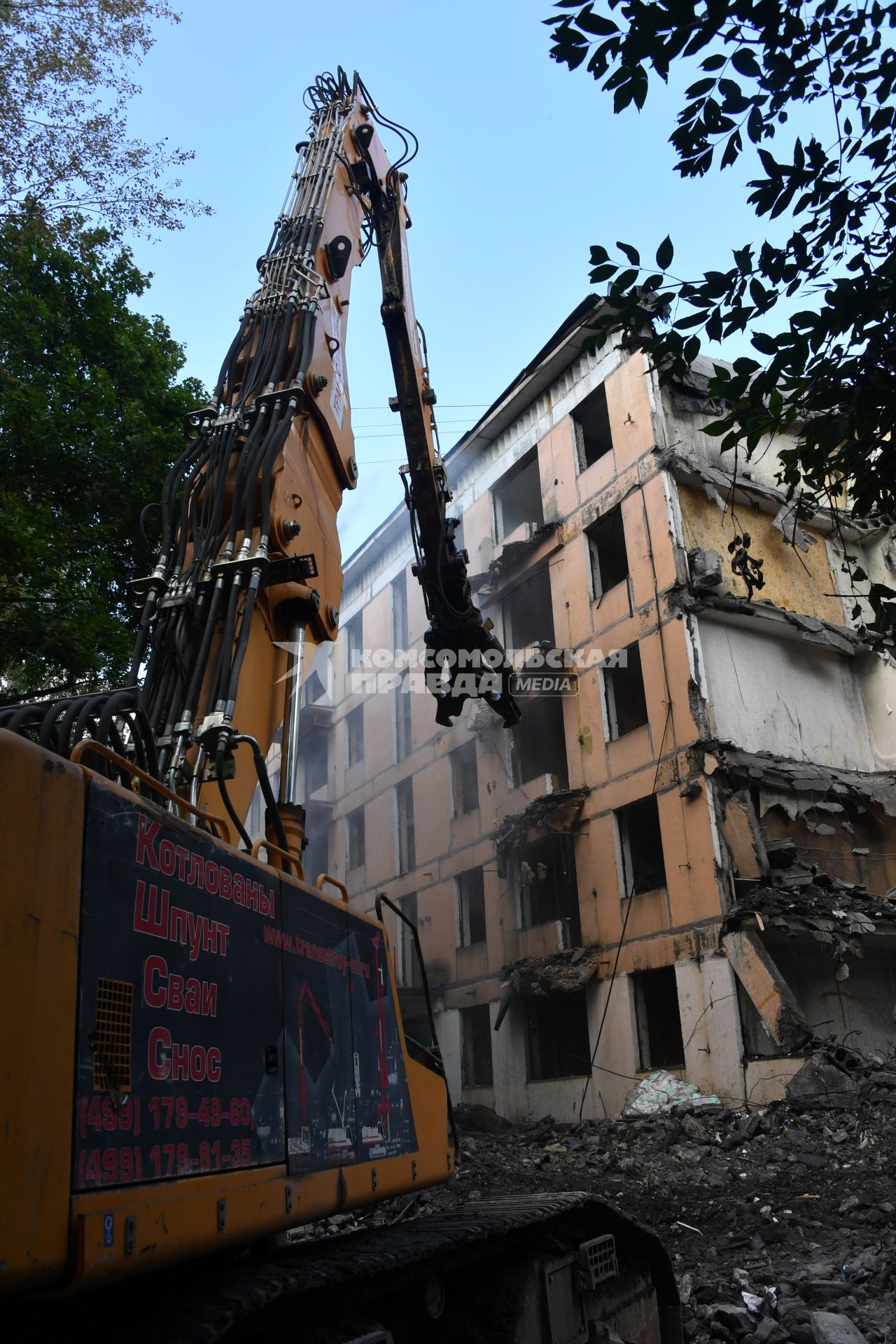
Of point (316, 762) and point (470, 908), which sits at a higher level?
point (316, 762)

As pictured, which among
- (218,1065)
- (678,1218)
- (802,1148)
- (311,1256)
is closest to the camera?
(218,1065)

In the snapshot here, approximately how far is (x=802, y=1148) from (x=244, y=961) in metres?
10.9

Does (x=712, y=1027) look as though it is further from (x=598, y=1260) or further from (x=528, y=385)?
(x=528, y=385)

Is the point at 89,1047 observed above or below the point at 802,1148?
above

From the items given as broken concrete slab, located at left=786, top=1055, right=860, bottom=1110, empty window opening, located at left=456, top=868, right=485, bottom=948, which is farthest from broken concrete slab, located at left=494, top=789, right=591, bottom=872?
broken concrete slab, located at left=786, top=1055, right=860, bottom=1110

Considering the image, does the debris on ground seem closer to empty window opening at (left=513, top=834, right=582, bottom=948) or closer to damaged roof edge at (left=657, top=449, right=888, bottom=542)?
empty window opening at (left=513, top=834, right=582, bottom=948)

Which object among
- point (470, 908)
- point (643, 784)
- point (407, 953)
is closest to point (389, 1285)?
point (643, 784)

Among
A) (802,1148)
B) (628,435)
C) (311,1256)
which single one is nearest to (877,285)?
(311,1256)

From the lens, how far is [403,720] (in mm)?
29406

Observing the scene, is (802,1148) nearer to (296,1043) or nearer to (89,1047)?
(296,1043)

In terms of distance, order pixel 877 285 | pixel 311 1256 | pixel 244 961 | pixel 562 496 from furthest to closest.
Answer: pixel 562 496 < pixel 877 285 < pixel 311 1256 < pixel 244 961

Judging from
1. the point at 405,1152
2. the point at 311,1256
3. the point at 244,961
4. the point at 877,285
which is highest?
the point at 877,285

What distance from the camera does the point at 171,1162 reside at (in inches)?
111

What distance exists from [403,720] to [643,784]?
37.9 ft
